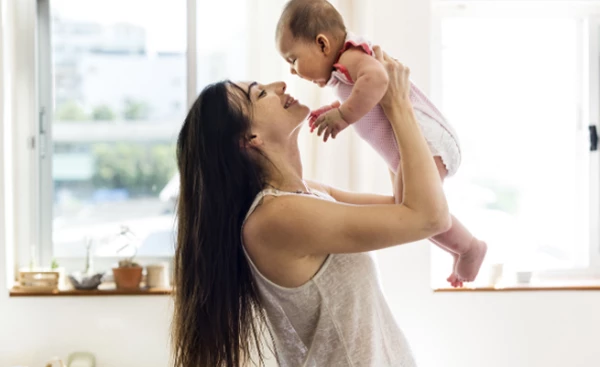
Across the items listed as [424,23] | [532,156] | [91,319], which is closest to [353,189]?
[424,23]

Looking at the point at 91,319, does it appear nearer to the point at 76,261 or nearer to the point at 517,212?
the point at 76,261

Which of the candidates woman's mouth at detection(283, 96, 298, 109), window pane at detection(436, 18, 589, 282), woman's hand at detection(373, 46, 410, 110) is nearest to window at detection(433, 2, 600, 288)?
window pane at detection(436, 18, 589, 282)

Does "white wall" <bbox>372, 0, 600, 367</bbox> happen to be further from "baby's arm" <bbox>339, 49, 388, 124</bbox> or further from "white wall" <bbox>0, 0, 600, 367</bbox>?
"baby's arm" <bbox>339, 49, 388, 124</bbox>

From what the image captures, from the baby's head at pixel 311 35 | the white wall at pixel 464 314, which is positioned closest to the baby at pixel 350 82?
the baby's head at pixel 311 35

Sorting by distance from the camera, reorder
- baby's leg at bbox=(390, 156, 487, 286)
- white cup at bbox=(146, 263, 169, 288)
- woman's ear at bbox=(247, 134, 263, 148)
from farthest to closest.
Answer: white cup at bbox=(146, 263, 169, 288)
baby's leg at bbox=(390, 156, 487, 286)
woman's ear at bbox=(247, 134, 263, 148)

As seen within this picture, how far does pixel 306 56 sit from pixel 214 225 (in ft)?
1.48

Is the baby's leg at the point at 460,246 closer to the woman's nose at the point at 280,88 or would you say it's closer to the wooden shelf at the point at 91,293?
the woman's nose at the point at 280,88

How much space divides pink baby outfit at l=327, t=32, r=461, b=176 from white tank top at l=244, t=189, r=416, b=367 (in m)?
0.32

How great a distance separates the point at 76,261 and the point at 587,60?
8.02ft

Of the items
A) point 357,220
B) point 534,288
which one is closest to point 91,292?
point 534,288

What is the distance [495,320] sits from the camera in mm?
2975

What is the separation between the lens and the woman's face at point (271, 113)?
58.7 inches

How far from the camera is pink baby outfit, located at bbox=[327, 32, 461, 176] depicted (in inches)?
64.7

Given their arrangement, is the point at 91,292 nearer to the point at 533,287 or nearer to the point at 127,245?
the point at 127,245
